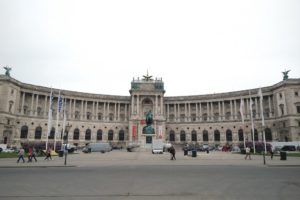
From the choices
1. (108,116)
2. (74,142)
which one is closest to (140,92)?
(108,116)

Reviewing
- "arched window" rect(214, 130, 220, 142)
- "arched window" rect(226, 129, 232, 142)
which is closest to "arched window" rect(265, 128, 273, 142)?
"arched window" rect(226, 129, 232, 142)

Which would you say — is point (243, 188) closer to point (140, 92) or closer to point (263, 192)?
point (263, 192)

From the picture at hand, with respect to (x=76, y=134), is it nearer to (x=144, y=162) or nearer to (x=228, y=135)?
(x=228, y=135)

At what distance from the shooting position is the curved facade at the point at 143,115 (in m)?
71.1

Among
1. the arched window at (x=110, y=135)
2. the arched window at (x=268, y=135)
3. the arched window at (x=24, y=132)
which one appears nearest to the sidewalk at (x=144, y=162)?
the arched window at (x=268, y=135)

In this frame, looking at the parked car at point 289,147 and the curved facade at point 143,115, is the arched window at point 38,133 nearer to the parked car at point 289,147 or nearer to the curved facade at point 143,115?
the curved facade at point 143,115

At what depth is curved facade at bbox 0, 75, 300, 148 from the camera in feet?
233

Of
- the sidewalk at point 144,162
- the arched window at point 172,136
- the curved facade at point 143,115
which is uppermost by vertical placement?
the curved facade at point 143,115

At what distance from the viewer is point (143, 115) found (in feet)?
305

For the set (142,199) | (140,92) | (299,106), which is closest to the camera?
(142,199)

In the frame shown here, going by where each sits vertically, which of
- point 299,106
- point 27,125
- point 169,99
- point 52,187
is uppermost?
point 169,99

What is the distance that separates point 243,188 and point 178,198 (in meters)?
3.94

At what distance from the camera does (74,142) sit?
84.5 metres

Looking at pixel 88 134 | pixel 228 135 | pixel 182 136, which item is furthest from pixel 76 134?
pixel 228 135
